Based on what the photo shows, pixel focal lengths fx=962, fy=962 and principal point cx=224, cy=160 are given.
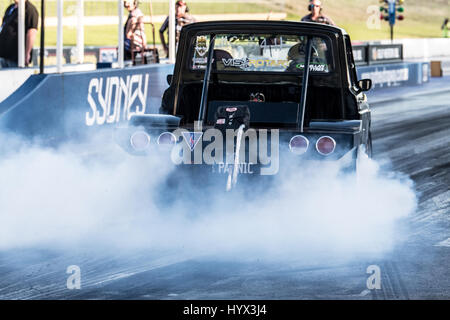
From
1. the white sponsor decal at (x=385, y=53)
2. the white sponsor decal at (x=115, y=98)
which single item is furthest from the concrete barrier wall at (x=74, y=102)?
the white sponsor decal at (x=385, y=53)

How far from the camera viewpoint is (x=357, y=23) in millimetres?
94938

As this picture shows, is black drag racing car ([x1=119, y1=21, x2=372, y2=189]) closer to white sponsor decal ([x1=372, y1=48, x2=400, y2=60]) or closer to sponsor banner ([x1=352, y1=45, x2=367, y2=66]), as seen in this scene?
sponsor banner ([x1=352, y1=45, x2=367, y2=66])

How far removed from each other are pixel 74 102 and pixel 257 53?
16.1 ft

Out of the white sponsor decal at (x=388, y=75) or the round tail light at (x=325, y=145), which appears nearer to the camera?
the round tail light at (x=325, y=145)

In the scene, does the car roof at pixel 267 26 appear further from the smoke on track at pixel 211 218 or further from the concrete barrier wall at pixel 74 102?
the concrete barrier wall at pixel 74 102

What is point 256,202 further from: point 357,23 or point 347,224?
point 357,23

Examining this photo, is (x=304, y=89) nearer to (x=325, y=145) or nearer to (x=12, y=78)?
(x=325, y=145)

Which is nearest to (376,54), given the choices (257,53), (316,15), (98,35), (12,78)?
(316,15)

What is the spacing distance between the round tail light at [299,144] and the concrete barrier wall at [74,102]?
199 inches

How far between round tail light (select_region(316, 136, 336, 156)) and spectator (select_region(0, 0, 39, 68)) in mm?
6756

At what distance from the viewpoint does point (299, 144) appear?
7.27 meters

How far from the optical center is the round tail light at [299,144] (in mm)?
7273

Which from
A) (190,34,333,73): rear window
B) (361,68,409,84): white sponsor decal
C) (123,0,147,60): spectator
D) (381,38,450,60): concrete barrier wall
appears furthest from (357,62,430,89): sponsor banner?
(190,34,333,73): rear window

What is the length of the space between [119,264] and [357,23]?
90.7 m
